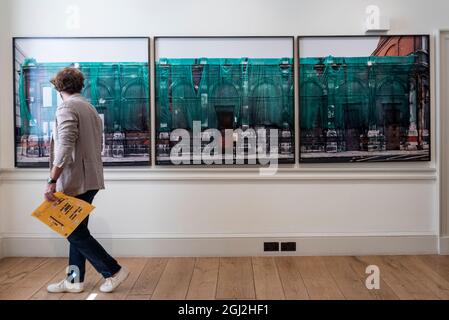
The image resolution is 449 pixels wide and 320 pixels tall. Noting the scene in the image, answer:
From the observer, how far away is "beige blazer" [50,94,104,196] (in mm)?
2506

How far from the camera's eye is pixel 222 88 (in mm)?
3441

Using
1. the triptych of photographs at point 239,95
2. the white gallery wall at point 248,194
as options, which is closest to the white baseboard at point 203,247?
the white gallery wall at point 248,194

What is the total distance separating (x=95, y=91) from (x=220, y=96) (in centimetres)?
104

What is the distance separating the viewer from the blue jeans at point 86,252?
103 inches

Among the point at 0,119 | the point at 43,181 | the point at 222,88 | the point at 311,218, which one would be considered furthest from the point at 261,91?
the point at 0,119

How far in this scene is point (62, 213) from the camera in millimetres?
2504

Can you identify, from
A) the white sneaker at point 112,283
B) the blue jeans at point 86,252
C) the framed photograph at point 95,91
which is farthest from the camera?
the framed photograph at point 95,91

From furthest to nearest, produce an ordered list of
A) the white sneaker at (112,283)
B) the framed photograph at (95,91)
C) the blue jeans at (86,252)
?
the framed photograph at (95,91) < the white sneaker at (112,283) < the blue jeans at (86,252)

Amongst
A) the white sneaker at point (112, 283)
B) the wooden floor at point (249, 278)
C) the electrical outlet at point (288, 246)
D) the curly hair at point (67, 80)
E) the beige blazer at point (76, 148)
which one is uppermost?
the curly hair at point (67, 80)

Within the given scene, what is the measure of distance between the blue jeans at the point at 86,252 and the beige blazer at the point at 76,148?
10 cm

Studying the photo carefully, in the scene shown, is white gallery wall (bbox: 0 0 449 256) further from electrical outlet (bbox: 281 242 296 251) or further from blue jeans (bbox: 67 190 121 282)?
blue jeans (bbox: 67 190 121 282)

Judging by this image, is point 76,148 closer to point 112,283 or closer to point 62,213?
point 62,213

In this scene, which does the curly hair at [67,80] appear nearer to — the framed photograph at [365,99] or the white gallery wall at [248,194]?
the white gallery wall at [248,194]

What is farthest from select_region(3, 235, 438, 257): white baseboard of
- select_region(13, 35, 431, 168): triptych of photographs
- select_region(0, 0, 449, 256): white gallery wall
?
select_region(13, 35, 431, 168): triptych of photographs
